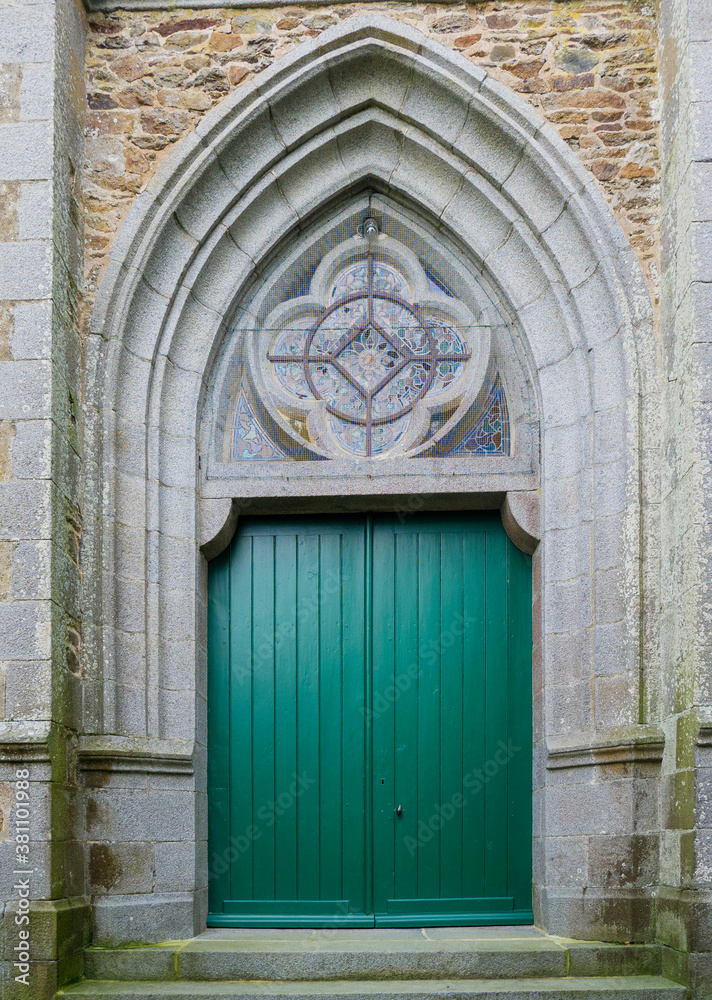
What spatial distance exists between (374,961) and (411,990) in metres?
0.28

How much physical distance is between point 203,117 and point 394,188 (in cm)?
107

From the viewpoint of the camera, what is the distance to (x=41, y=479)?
476 cm

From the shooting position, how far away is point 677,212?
5.01 m

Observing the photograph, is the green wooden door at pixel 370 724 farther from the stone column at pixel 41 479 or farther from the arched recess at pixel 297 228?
the stone column at pixel 41 479

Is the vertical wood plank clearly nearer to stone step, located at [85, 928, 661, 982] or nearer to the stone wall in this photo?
stone step, located at [85, 928, 661, 982]

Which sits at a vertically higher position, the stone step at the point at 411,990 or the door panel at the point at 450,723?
the door panel at the point at 450,723

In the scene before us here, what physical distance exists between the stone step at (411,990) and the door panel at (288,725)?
708 millimetres

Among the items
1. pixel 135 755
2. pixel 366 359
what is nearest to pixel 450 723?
pixel 135 755

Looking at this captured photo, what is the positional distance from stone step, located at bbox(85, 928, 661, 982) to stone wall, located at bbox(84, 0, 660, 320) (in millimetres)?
3187

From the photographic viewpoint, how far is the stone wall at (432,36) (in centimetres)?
534

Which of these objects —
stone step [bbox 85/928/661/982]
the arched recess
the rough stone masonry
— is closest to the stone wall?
the rough stone masonry

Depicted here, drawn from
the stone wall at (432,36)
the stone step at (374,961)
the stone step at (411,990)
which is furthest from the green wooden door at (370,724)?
the stone wall at (432,36)

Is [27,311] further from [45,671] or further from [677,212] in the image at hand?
[677,212]

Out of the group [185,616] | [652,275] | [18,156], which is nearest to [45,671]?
[185,616]
